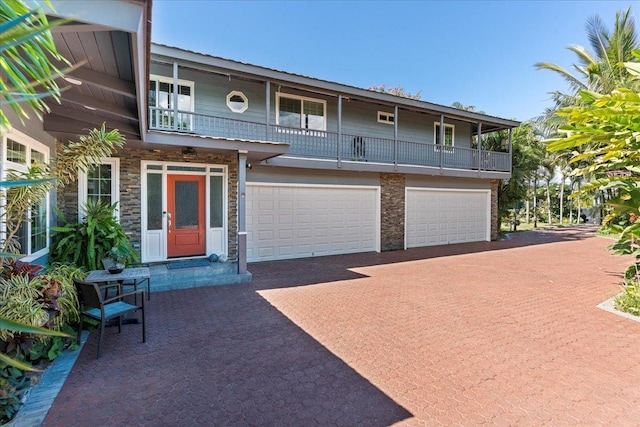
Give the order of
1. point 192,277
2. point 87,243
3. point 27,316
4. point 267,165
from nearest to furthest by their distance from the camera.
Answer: point 27,316
point 87,243
point 192,277
point 267,165

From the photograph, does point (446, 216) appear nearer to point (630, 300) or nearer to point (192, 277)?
point (630, 300)

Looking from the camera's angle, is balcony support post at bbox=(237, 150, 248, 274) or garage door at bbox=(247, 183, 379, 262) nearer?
balcony support post at bbox=(237, 150, 248, 274)

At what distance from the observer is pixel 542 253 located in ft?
41.0

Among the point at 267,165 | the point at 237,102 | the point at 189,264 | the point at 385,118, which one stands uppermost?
the point at 385,118

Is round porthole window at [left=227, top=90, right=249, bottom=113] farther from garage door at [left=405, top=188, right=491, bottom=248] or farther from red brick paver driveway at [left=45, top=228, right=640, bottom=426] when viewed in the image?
garage door at [left=405, top=188, right=491, bottom=248]

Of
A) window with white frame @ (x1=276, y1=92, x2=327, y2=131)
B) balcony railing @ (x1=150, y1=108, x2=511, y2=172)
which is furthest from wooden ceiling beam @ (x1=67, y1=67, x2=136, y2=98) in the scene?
window with white frame @ (x1=276, y1=92, x2=327, y2=131)

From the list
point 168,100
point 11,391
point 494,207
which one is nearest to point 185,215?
point 168,100

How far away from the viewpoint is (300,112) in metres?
11.6

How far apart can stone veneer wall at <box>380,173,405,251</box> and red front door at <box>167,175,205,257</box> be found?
6.58 metres

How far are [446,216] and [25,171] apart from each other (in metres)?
13.7

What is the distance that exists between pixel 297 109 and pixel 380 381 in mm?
9820

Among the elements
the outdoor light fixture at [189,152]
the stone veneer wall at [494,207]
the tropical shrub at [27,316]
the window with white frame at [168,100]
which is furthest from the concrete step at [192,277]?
the stone veneer wall at [494,207]

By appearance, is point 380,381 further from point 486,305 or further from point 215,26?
point 215,26

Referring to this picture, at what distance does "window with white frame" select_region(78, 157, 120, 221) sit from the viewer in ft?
26.3
